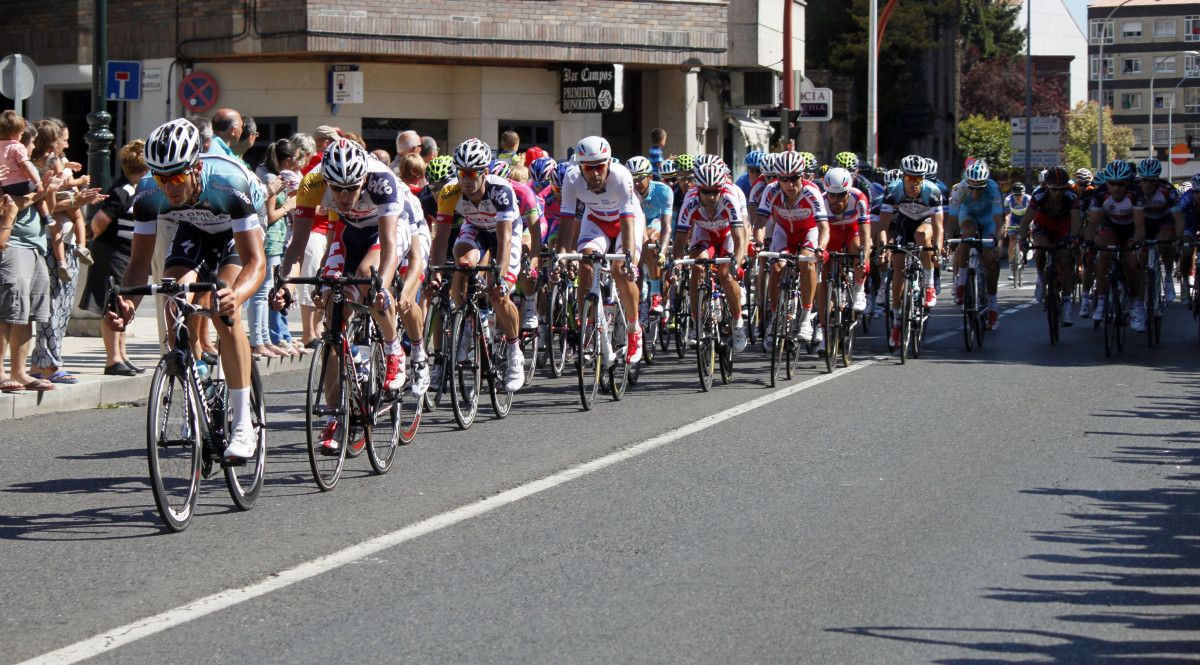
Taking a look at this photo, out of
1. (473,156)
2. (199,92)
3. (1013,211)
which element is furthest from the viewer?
(1013,211)

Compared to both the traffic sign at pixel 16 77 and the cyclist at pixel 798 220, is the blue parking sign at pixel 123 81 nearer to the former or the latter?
the traffic sign at pixel 16 77

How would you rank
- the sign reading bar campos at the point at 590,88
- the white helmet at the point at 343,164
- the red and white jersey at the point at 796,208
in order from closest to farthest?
the white helmet at the point at 343,164, the red and white jersey at the point at 796,208, the sign reading bar campos at the point at 590,88

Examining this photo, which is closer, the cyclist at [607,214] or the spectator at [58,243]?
the spectator at [58,243]

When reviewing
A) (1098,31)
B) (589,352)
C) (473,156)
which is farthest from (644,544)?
(1098,31)

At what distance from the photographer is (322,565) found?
739 cm

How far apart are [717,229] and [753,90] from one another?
2570 centimetres

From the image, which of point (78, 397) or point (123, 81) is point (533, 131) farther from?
point (78, 397)

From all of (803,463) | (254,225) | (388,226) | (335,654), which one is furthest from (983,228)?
(335,654)

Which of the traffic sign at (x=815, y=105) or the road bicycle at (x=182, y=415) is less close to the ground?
the traffic sign at (x=815, y=105)

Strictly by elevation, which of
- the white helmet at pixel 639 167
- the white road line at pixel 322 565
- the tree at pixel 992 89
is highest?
the tree at pixel 992 89

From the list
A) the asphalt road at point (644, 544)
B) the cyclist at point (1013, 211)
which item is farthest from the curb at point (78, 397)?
the cyclist at point (1013, 211)

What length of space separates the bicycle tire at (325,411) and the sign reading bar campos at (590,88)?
945 inches

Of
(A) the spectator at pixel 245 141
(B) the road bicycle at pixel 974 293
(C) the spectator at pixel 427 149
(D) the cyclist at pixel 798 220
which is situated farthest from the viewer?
(B) the road bicycle at pixel 974 293

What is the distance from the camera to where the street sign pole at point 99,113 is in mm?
17578
